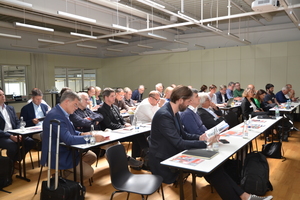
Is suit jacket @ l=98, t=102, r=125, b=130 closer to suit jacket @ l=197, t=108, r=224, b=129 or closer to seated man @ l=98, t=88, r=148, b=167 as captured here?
seated man @ l=98, t=88, r=148, b=167

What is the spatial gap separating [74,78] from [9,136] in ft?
36.1

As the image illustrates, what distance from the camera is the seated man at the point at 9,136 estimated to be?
3.96m

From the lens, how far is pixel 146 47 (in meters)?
10.8

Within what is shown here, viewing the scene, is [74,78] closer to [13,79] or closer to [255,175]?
[13,79]

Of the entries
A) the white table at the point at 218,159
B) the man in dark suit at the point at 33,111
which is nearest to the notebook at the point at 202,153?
the white table at the point at 218,159

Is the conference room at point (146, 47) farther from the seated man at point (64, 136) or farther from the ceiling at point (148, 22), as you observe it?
the seated man at point (64, 136)

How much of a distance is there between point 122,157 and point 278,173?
278 cm

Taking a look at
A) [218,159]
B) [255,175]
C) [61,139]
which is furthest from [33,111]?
[255,175]

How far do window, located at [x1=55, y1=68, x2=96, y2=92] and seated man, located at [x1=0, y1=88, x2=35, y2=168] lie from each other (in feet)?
32.3

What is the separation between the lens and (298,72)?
977 cm

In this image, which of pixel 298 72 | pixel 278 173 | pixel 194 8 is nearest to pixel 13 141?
pixel 278 173

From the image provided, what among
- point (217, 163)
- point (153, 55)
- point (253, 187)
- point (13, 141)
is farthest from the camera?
point (153, 55)

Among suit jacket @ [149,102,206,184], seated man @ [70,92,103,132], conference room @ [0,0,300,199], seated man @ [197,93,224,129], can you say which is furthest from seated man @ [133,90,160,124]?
conference room @ [0,0,300,199]

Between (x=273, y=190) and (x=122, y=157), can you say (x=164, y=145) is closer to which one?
(x=122, y=157)
